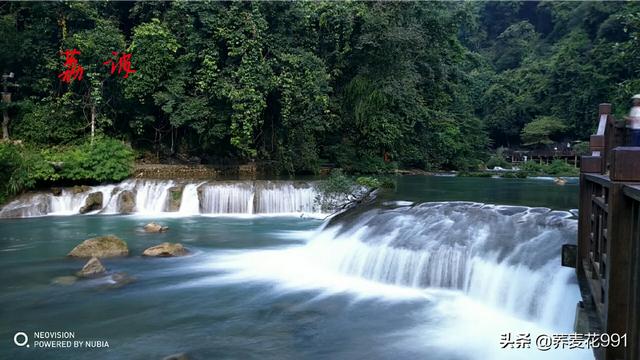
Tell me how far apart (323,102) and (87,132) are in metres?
9.78

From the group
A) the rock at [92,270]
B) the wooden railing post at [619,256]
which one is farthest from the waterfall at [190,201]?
the wooden railing post at [619,256]

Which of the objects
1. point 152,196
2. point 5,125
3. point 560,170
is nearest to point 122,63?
point 152,196

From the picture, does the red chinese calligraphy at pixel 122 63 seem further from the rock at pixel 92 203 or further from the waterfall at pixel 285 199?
the waterfall at pixel 285 199

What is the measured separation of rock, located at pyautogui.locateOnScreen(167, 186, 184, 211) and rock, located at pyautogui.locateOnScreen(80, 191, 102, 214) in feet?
7.74

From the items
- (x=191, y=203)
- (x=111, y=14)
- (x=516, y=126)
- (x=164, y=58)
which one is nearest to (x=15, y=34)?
(x=111, y=14)

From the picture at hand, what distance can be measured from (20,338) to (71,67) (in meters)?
15.8

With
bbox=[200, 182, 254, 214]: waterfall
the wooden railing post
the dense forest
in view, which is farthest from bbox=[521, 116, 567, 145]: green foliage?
the wooden railing post

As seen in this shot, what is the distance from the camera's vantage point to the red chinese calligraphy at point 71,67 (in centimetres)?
2014

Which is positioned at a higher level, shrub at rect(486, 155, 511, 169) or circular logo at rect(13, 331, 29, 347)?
shrub at rect(486, 155, 511, 169)

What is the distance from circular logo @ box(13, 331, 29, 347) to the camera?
6.83 metres

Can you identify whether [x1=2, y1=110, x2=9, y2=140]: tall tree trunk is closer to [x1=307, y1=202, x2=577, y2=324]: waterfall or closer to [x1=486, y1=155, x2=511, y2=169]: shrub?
[x1=307, y1=202, x2=577, y2=324]: waterfall

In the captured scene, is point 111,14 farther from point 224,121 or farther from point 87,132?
point 224,121

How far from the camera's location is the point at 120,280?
9367 millimetres

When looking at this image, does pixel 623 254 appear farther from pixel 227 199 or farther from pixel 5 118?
pixel 5 118
